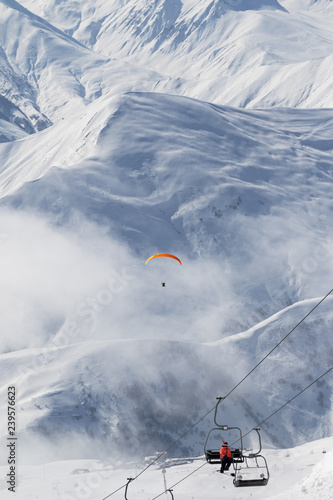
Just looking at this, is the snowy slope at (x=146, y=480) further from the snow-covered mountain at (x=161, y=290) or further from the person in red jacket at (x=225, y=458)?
the person in red jacket at (x=225, y=458)

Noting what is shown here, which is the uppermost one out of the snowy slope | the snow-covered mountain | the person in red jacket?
the snow-covered mountain

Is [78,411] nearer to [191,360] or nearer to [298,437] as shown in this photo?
[191,360]

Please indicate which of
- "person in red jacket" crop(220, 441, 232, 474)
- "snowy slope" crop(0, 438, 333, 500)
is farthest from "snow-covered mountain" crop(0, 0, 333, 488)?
"person in red jacket" crop(220, 441, 232, 474)

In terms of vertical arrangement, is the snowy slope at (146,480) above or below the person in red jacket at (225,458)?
below

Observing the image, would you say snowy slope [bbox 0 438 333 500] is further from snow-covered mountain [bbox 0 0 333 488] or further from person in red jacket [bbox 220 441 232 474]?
person in red jacket [bbox 220 441 232 474]

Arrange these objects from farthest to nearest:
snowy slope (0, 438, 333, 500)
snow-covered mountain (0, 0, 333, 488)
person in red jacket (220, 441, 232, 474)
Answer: snow-covered mountain (0, 0, 333, 488) < snowy slope (0, 438, 333, 500) < person in red jacket (220, 441, 232, 474)

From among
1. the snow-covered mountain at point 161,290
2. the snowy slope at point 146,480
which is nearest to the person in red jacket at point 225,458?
the snowy slope at point 146,480

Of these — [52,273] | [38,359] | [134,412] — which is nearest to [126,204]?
[52,273]

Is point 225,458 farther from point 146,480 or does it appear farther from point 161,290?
point 161,290

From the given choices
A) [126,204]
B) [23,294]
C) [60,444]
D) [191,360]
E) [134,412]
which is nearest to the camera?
[60,444]

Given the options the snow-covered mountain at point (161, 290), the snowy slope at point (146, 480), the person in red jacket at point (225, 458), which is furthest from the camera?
the snow-covered mountain at point (161, 290)

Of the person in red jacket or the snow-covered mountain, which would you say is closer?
the person in red jacket
